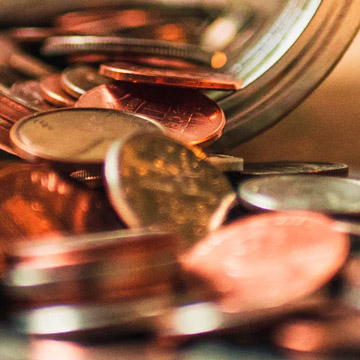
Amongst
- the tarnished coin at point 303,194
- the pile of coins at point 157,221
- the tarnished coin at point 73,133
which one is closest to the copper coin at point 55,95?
the pile of coins at point 157,221

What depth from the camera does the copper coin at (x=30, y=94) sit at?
1.09 m

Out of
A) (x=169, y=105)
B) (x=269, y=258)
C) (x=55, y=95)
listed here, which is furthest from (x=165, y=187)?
(x=55, y=95)

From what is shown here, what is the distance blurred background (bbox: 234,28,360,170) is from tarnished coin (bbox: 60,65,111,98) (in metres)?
0.31

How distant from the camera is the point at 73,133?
0.78m

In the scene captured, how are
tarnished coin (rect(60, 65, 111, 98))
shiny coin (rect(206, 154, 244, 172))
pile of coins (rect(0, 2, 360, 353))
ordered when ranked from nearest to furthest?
pile of coins (rect(0, 2, 360, 353)) < shiny coin (rect(206, 154, 244, 172)) < tarnished coin (rect(60, 65, 111, 98))

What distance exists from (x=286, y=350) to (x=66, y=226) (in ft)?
1.04

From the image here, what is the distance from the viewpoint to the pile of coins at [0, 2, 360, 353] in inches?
18.1

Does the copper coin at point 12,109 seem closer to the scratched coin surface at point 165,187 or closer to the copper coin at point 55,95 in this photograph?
the copper coin at point 55,95

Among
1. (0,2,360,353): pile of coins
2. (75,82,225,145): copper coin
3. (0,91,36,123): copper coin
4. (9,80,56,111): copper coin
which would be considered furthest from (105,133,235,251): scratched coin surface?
(9,80,56,111): copper coin

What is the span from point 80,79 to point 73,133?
0.33 metres

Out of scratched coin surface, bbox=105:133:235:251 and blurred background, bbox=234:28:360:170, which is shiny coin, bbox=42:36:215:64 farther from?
scratched coin surface, bbox=105:133:235:251

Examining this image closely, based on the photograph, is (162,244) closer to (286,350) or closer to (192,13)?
(286,350)

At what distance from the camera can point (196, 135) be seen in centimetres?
86

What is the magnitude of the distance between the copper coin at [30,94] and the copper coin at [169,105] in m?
0.15
